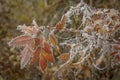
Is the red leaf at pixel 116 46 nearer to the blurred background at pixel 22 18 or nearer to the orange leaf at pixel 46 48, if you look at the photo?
the orange leaf at pixel 46 48

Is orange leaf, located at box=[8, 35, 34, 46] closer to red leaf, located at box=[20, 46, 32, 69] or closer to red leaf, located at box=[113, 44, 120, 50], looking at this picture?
red leaf, located at box=[20, 46, 32, 69]

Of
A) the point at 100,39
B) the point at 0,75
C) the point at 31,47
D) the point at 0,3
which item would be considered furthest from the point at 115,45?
the point at 0,3

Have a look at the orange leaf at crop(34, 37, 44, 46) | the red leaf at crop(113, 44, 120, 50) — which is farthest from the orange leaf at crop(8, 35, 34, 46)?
the red leaf at crop(113, 44, 120, 50)

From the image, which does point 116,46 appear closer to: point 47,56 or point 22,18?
point 47,56

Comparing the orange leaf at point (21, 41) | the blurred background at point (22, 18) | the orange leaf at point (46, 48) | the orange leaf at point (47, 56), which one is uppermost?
the blurred background at point (22, 18)

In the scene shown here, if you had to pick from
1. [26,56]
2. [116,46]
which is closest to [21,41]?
[26,56]

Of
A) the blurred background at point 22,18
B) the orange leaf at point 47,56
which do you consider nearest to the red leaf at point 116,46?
the orange leaf at point 47,56

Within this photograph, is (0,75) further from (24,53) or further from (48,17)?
(24,53)

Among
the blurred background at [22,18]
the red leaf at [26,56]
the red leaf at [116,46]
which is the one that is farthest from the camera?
the blurred background at [22,18]
